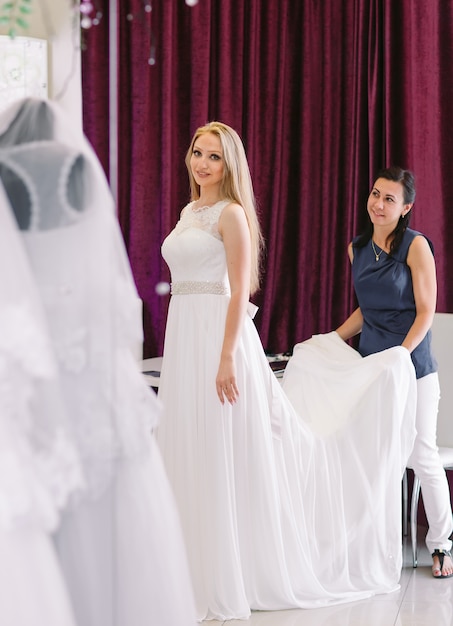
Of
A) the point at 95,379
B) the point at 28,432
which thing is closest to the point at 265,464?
the point at 95,379

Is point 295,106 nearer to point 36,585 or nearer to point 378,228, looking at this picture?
point 378,228

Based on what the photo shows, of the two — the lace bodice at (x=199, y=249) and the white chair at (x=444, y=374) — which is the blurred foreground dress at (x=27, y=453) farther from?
the white chair at (x=444, y=374)

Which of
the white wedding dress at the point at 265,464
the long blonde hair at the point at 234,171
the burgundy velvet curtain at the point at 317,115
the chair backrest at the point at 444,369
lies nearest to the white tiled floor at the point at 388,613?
the white wedding dress at the point at 265,464

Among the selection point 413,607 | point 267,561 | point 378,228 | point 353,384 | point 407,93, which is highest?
point 407,93

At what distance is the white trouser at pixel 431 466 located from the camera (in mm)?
3238

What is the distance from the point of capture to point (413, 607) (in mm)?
2934

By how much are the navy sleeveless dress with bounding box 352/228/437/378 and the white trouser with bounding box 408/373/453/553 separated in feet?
0.24

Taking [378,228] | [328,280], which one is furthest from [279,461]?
[328,280]

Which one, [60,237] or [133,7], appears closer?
[60,237]

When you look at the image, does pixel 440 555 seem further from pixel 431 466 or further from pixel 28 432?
pixel 28 432

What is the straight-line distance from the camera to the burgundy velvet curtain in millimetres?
3719

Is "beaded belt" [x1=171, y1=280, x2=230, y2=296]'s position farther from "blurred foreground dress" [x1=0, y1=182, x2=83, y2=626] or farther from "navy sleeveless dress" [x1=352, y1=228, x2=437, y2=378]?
"blurred foreground dress" [x1=0, y1=182, x2=83, y2=626]

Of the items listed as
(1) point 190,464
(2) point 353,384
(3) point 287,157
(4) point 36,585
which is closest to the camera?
(4) point 36,585

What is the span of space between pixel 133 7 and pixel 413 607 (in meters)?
2.01
